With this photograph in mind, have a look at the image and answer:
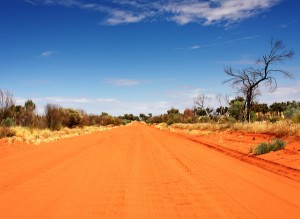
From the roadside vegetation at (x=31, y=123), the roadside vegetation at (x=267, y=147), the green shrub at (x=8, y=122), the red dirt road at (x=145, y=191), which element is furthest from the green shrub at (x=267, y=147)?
the green shrub at (x=8, y=122)

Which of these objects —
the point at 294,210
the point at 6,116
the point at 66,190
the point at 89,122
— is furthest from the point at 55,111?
the point at 294,210

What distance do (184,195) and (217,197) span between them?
0.67m

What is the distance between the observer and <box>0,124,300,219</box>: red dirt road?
20.9 ft

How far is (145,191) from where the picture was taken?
26.5 ft

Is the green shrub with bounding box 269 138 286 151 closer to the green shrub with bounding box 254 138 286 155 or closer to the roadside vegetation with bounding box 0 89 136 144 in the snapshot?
the green shrub with bounding box 254 138 286 155

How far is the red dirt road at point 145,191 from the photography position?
6.37 metres

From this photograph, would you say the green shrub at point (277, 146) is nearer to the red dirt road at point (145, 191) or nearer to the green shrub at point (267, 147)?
the green shrub at point (267, 147)

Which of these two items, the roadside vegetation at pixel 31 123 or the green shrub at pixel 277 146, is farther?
the roadside vegetation at pixel 31 123

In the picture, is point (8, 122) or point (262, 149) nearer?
point (262, 149)

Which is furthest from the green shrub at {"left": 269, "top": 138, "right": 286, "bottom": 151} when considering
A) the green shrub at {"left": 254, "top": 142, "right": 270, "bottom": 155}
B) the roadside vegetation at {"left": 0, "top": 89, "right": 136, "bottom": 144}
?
the roadside vegetation at {"left": 0, "top": 89, "right": 136, "bottom": 144}

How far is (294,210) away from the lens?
6.57 m

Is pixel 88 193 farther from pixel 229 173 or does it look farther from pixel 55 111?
pixel 55 111

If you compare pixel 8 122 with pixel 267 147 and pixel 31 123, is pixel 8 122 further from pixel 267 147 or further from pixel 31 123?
pixel 267 147

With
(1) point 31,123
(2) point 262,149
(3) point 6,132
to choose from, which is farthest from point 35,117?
(2) point 262,149
